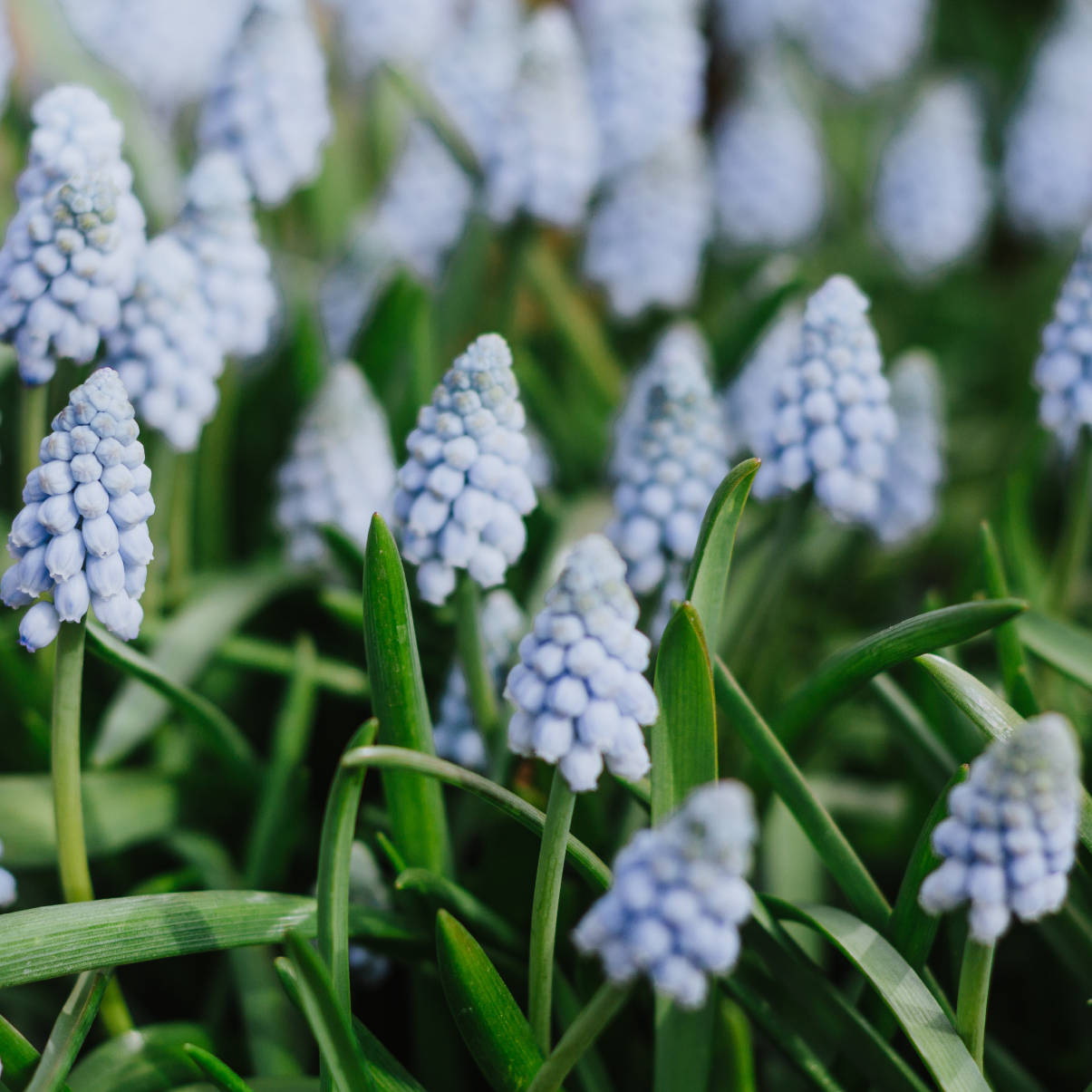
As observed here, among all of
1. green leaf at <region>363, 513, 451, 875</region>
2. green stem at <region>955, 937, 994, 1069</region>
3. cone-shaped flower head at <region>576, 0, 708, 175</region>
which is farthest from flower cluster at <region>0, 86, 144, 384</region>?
cone-shaped flower head at <region>576, 0, 708, 175</region>

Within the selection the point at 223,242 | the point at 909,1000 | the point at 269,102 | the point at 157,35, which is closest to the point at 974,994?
the point at 909,1000

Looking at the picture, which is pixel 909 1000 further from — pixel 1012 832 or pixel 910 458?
pixel 910 458

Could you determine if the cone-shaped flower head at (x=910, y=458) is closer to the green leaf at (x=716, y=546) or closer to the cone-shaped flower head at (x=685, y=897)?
the green leaf at (x=716, y=546)

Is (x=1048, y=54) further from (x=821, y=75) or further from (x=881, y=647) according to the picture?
(x=881, y=647)

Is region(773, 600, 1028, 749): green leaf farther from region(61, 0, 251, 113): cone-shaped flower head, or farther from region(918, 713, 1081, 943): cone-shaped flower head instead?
region(61, 0, 251, 113): cone-shaped flower head

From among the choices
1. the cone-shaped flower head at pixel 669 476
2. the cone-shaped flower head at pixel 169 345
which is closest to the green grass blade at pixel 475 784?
the cone-shaped flower head at pixel 669 476

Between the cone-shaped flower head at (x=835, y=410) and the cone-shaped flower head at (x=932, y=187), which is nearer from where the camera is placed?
the cone-shaped flower head at (x=835, y=410)
